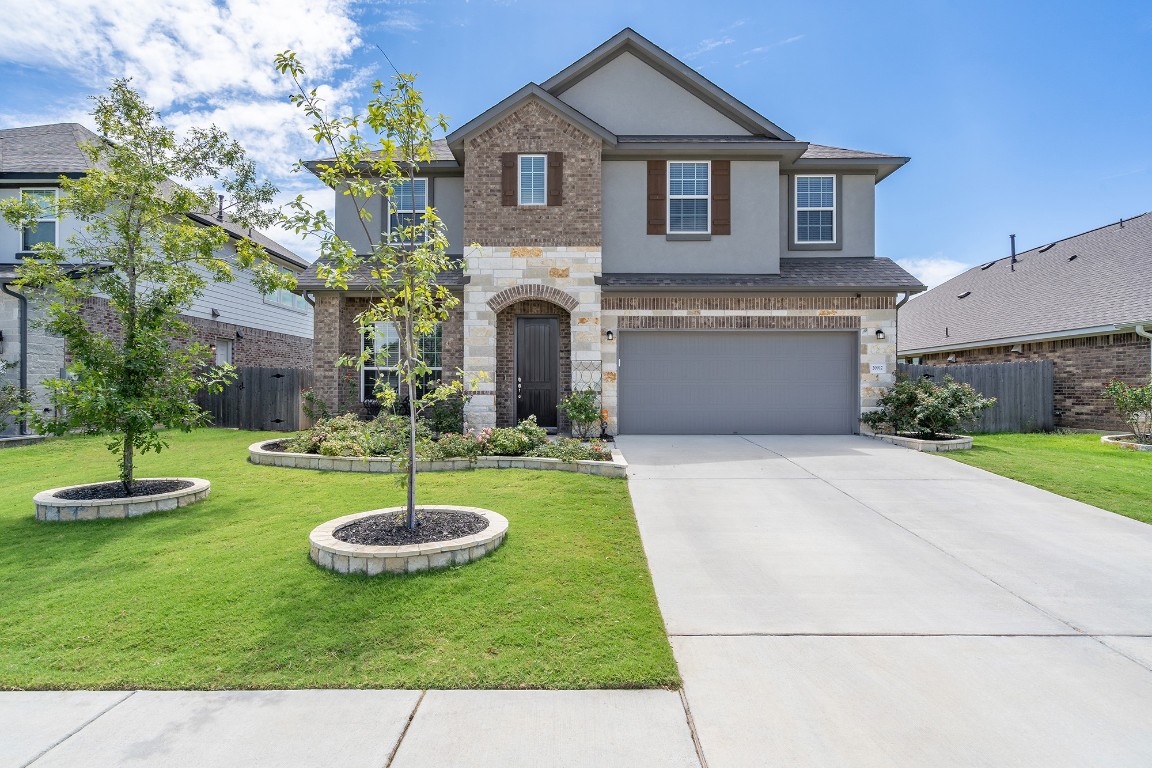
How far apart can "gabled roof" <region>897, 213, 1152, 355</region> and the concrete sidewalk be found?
1577 cm

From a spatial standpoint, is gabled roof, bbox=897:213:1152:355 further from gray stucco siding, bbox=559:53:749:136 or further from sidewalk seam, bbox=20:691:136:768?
sidewalk seam, bbox=20:691:136:768

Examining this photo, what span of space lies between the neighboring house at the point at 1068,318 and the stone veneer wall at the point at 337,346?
14780mm

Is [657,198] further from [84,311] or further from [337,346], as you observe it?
[84,311]

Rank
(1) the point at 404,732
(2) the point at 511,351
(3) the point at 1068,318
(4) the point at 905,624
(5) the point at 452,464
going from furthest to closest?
(3) the point at 1068,318, (2) the point at 511,351, (5) the point at 452,464, (4) the point at 905,624, (1) the point at 404,732

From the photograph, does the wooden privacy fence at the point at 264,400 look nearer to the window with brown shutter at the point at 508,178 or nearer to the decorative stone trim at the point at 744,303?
the window with brown shutter at the point at 508,178

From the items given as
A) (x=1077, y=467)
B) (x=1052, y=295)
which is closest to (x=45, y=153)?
(x=1077, y=467)

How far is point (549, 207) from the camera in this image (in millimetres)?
11727

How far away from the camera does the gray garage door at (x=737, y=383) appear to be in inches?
489

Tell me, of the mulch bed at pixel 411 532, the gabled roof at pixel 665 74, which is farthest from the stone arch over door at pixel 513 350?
the mulch bed at pixel 411 532

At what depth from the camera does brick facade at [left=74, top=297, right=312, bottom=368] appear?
13.6 metres

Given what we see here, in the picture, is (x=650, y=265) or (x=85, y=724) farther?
(x=650, y=265)

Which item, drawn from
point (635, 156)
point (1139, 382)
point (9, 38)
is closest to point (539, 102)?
point (635, 156)

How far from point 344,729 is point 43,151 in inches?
737

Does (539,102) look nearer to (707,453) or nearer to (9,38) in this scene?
(707,453)
